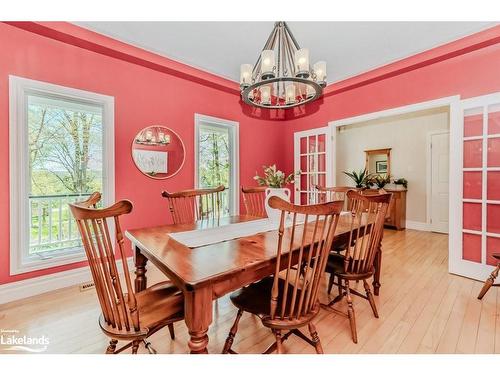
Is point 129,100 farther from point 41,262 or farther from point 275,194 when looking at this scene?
point 275,194

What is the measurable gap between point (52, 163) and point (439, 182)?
244 inches

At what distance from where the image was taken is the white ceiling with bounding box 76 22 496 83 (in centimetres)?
226

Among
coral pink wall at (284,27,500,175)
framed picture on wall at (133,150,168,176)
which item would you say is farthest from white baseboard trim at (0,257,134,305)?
A: coral pink wall at (284,27,500,175)

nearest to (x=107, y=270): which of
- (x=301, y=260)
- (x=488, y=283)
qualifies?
(x=301, y=260)

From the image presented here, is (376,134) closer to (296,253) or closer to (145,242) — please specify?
(296,253)

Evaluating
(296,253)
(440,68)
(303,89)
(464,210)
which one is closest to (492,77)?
(440,68)

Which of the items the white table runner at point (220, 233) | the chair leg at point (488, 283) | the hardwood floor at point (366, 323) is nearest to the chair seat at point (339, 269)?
the hardwood floor at point (366, 323)

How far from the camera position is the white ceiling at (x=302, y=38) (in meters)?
2.26

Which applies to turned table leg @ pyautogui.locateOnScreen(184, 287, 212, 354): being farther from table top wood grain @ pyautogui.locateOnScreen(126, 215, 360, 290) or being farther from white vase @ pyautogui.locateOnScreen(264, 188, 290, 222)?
white vase @ pyautogui.locateOnScreen(264, 188, 290, 222)

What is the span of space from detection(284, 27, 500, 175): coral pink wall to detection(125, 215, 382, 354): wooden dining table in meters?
2.30

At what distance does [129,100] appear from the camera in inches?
108

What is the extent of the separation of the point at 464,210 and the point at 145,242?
325 centimetres

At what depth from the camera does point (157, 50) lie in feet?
8.89
